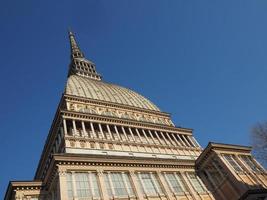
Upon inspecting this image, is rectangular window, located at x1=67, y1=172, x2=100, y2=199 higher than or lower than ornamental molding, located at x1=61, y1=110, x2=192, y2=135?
lower

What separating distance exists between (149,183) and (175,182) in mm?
4960

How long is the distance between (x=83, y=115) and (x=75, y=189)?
17305 millimetres

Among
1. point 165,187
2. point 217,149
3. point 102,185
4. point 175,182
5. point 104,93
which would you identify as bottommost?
point 165,187

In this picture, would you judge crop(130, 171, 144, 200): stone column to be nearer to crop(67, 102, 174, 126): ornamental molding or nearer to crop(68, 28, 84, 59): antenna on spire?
crop(67, 102, 174, 126): ornamental molding

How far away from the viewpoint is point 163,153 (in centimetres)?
4862

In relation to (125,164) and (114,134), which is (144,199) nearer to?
(125,164)

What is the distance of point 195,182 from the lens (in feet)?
141

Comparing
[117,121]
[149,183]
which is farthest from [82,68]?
[149,183]

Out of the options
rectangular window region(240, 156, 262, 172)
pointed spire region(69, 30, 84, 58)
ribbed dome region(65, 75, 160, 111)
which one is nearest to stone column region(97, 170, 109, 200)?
rectangular window region(240, 156, 262, 172)

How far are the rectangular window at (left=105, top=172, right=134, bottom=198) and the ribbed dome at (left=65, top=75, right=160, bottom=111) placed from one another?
24.8 metres

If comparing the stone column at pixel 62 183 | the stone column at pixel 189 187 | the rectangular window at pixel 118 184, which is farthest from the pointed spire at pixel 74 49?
the stone column at pixel 62 183

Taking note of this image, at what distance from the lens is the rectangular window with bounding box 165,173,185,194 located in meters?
39.2

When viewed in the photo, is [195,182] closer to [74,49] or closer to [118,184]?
Result: [118,184]

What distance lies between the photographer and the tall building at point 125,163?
33.4 meters
